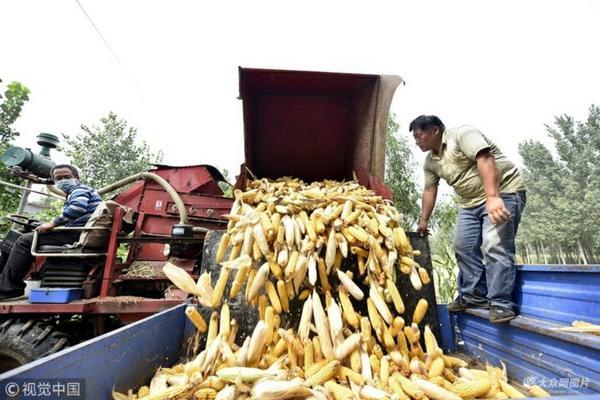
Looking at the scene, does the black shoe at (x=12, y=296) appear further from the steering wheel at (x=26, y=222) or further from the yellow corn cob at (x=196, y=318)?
the yellow corn cob at (x=196, y=318)

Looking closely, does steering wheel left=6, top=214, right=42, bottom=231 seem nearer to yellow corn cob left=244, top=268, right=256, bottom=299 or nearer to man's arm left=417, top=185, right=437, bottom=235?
yellow corn cob left=244, top=268, right=256, bottom=299

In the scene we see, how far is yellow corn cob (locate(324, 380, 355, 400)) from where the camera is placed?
146cm

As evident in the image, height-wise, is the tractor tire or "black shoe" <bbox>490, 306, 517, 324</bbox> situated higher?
"black shoe" <bbox>490, 306, 517, 324</bbox>

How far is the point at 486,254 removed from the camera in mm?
2402

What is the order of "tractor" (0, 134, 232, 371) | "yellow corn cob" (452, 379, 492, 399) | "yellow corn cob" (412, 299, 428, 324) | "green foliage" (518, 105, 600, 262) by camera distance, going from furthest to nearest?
"green foliage" (518, 105, 600, 262) < "tractor" (0, 134, 232, 371) < "yellow corn cob" (412, 299, 428, 324) < "yellow corn cob" (452, 379, 492, 399)

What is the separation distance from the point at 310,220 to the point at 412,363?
1114mm

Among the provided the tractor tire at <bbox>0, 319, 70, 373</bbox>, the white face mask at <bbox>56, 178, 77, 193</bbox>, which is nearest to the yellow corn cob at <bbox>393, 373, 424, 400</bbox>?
the tractor tire at <bbox>0, 319, 70, 373</bbox>

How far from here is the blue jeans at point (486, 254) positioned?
7.33 feet

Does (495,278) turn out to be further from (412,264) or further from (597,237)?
(597,237)

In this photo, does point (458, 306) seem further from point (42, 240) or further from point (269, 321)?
point (42, 240)

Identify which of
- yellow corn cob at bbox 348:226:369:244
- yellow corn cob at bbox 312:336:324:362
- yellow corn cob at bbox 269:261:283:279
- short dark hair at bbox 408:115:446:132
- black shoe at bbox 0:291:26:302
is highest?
short dark hair at bbox 408:115:446:132

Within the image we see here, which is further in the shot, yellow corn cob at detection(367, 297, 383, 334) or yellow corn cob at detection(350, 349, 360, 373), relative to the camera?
yellow corn cob at detection(367, 297, 383, 334)

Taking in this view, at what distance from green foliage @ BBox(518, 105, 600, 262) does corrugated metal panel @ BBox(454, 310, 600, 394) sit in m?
47.4
